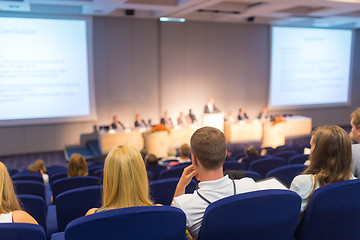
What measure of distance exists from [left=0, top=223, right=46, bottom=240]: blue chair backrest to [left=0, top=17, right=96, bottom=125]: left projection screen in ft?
29.2

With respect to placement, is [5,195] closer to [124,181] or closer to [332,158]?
[124,181]

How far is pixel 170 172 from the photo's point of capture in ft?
12.7

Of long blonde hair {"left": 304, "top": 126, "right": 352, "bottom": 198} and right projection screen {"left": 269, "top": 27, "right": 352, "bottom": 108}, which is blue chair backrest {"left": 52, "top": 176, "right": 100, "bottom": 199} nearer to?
long blonde hair {"left": 304, "top": 126, "right": 352, "bottom": 198}

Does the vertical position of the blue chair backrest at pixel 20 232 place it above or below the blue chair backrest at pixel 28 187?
above

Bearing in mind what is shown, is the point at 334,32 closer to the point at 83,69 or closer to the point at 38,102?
the point at 83,69

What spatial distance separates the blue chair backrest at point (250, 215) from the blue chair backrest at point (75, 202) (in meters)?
1.29

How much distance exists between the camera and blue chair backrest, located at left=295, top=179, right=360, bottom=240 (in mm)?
1847

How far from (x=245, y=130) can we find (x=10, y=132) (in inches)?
278

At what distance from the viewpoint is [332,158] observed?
2.11m

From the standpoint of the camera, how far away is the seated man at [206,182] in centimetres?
176

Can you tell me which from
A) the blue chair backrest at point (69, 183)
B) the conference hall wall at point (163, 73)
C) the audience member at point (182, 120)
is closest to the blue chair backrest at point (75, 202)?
the blue chair backrest at point (69, 183)

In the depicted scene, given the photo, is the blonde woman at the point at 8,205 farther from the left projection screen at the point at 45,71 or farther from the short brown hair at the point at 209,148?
the left projection screen at the point at 45,71

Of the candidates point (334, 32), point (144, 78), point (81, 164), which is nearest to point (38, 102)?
point (144, 78)

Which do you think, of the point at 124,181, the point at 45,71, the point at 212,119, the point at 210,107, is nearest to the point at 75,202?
the point at 124,181
